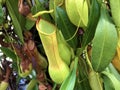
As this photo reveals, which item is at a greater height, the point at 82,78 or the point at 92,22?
the point at 92,22

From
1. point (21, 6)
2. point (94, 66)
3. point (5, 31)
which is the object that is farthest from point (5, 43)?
point (94, 66)

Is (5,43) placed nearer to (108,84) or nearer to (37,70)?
(37,70)

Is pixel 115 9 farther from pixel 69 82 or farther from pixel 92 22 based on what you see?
pixel 69 82

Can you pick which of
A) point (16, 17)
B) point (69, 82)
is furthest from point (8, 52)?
point (69, 82)

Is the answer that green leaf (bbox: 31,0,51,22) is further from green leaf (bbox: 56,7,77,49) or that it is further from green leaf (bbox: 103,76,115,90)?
green leaf (bbox: 103,76,115,90)

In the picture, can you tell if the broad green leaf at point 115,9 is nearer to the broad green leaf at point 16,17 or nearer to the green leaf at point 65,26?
the green leaf at point 65,26

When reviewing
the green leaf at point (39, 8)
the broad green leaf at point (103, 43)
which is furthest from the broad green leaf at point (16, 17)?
the broad green leaf at point (103, 43)
